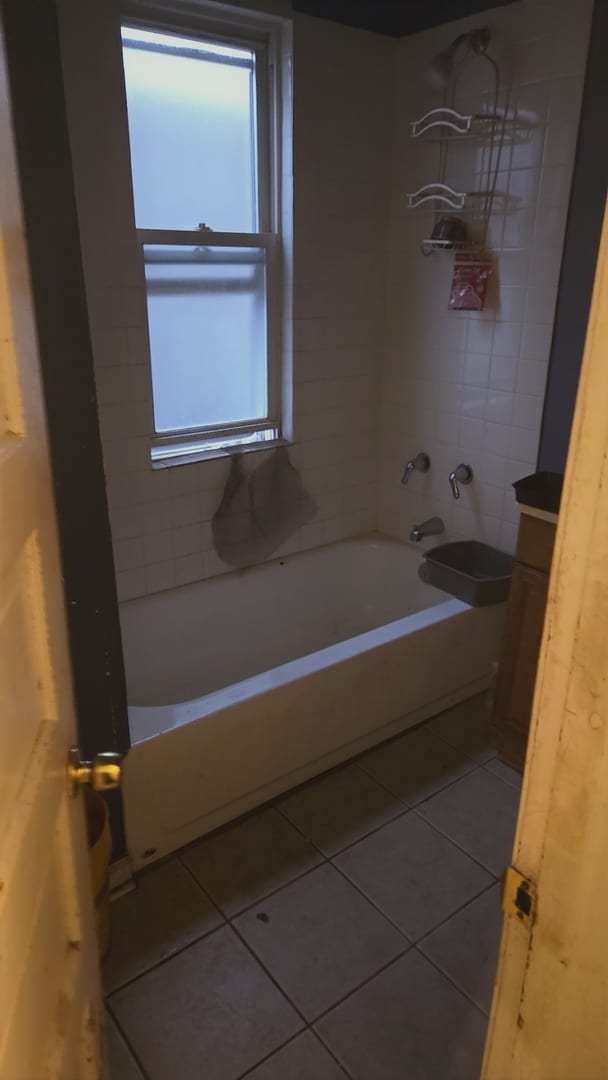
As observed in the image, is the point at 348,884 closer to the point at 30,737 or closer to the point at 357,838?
the point at 357,838

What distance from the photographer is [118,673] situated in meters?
1.72

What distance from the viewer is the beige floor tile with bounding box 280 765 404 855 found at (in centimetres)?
221

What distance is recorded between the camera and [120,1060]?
1.59 m

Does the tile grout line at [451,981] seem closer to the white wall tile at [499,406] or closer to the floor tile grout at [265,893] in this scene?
the floor tile grout at [265,893]

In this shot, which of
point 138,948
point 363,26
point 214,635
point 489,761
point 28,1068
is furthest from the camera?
point 214,635

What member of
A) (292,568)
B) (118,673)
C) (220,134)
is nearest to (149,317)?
(220,134)

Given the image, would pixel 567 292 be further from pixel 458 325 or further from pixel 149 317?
pixel 149 317

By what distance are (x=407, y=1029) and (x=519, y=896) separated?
1272 millimetres

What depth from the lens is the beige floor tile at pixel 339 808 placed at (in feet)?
7.25

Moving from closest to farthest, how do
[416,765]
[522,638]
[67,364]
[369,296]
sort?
[67,364]
[522,638]
[416,765]
[369,296]

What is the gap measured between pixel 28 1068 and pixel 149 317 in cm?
239

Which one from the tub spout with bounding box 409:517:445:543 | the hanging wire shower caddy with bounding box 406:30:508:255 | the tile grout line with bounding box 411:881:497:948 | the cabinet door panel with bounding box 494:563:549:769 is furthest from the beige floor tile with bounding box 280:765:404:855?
the hanging wire shower caddy with bounding box 406:30:508:255

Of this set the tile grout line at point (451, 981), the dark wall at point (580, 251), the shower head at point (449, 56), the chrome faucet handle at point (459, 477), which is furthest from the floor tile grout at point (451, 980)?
the shower head at point (449, 56)

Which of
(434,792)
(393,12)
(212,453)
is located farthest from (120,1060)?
(393,12)
